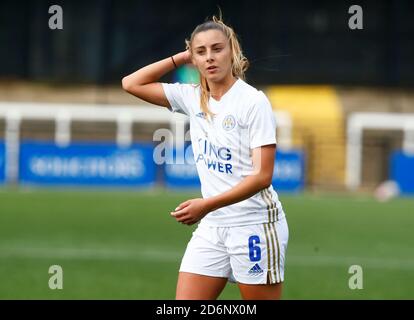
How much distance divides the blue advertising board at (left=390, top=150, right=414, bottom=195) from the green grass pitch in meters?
2.43

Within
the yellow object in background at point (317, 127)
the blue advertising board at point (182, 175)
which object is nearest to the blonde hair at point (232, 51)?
the blue advertising board at point (182, 175)

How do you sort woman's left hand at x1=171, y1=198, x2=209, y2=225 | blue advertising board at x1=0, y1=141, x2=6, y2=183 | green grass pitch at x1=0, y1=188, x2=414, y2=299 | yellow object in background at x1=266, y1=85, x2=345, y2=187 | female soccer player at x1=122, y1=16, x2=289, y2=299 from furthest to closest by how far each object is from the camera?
yellow object in background at x1=266, y1=85, x2=345, y2=187 < blue advertising board at x1=0, y1=141, x2=6, y2=183 < green grass pitch at x1=0, y1=188, x2=414, y2=299 < female soccer player at x1=122, y1=16, x2=289, y2=299 < woman's left hand at x1=171, y1=198, x2=209, y2=225

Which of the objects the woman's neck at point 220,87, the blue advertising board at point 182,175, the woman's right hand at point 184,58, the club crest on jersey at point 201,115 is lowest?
the blue advertising board at point 182,175

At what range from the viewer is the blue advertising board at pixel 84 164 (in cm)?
2652

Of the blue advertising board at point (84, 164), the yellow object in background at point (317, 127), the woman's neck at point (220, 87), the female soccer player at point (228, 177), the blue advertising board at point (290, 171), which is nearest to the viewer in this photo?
the female soccer player at point (228, 177)

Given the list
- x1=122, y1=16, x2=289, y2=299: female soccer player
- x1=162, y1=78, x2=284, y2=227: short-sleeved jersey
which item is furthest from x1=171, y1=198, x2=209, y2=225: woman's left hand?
x1=162, y1=78, x2=284, y2=227: short-sleeved jersey

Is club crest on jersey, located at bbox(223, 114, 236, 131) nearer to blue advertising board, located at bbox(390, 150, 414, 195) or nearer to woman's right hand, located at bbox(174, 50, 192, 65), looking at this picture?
woman's right hand, located at bbox(174, 50, 192, 65)

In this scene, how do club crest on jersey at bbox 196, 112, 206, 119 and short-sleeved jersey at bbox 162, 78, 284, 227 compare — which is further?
club crest on jersey at bbox 196, 112, 206, 119

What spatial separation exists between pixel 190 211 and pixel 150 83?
1.05 meters

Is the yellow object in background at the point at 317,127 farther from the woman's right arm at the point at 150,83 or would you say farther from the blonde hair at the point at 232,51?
the blonde hair at the point at 232,51

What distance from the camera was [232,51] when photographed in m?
6.92

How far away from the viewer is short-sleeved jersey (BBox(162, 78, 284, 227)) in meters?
6.83

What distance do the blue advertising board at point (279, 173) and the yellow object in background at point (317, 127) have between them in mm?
902
